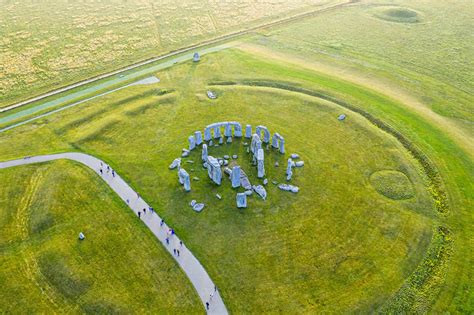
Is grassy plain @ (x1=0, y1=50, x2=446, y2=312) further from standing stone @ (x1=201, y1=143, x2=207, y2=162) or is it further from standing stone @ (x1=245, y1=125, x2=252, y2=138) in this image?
standing stone @ (x1=245, y1=125, x2=252, y2=138)

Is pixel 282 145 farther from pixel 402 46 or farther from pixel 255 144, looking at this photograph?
pixel 402 46

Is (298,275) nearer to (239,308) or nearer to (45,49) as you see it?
(239,308)

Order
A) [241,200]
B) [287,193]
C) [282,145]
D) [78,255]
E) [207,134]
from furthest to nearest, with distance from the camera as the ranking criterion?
[207,134] → [282,145] → [287,193] → [241,200] → [78,255]

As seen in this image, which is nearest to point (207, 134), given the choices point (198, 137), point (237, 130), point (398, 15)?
point (198, 137)

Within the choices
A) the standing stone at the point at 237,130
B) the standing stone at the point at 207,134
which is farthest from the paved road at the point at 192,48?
the standing stone at the point at 237,130

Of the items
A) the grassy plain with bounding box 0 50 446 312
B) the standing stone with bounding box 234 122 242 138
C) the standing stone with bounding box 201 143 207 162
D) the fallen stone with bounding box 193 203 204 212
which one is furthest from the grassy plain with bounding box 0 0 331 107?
the fallen stone with bounding box 193 203 204 212

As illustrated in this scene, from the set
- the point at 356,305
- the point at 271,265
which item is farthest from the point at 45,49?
the point at 356,305

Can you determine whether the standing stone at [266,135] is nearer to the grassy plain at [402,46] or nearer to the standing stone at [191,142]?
the standing stone at [191,142]
